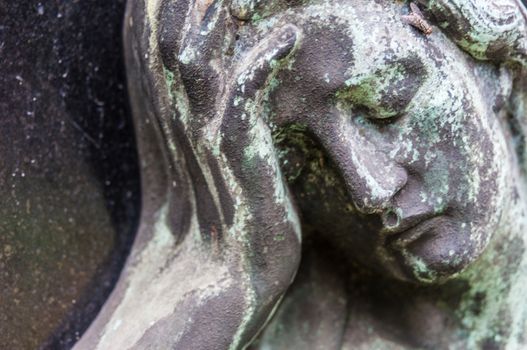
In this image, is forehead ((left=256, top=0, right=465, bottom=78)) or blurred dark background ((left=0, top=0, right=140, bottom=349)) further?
blurred dark background ((left=0, top=0, right=140, bottom=349))

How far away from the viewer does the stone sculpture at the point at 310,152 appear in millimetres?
776

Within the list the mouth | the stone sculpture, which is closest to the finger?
the stone sculpture

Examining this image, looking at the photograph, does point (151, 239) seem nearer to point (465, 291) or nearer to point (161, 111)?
point (161, 111)

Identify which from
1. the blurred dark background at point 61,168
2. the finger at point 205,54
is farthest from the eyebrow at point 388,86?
the blurred dark background at point 61,168

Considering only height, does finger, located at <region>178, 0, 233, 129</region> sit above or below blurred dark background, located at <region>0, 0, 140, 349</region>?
above

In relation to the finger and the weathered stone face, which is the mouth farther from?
the finger

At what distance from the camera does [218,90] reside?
776 millimetres

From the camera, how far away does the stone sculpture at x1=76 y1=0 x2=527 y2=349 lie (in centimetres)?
78

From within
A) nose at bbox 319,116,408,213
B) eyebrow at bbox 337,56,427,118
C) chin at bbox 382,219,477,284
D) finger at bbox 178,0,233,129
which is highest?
finger at bbox 178,0,233,129

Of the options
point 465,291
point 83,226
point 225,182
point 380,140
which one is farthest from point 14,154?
point 465,291

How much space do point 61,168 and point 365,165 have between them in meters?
0.34

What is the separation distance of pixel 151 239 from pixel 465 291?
360 mm

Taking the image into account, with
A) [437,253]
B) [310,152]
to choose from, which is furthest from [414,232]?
[310,152]

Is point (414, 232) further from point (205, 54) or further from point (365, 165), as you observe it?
point (205, 54)
